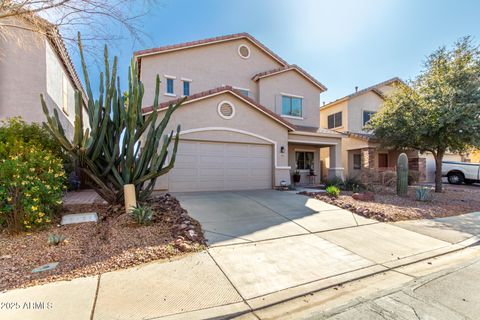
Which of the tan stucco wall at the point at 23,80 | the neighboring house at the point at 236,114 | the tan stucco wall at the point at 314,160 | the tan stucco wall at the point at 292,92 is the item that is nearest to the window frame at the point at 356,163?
the tan stucco wall at the point at 314,160

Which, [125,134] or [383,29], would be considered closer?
[125,134]

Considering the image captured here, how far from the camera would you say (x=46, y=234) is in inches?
198

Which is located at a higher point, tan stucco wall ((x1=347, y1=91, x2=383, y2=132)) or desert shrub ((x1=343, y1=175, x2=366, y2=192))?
tan stucco wall ((x1=347, y1=91, x2=383, y2=132))

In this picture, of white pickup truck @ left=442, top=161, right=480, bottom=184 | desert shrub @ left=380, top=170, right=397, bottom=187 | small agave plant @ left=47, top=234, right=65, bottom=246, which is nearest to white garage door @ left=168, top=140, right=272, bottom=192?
small agave plant @ left=47, top=234, right=65, bottom=246

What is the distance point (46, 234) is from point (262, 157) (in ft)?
28.5

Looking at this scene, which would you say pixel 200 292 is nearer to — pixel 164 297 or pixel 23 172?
pixel 164 297

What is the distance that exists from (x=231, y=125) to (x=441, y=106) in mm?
9690

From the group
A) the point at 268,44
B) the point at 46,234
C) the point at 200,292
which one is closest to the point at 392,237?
the point at 200,292

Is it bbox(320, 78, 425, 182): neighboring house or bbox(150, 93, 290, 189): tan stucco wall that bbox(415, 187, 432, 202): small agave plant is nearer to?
bbox(150, 93, 290, 189): tan stucco wall

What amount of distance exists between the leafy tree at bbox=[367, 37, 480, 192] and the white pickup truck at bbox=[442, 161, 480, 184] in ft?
25.1

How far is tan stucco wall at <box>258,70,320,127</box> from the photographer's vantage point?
15023 millimetres

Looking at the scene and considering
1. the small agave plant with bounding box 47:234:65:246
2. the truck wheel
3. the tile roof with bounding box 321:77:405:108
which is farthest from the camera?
the tile roof with bounding box 321:77:405:108

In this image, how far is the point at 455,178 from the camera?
18.7 metres

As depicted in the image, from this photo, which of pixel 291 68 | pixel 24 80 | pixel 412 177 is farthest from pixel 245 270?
pixel 412 177
